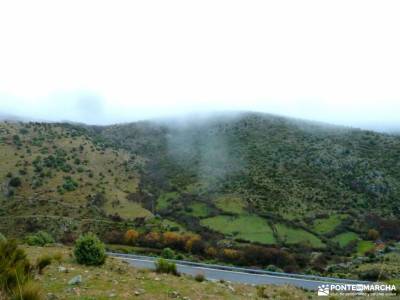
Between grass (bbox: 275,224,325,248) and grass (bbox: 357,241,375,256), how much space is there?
5021 millimetres

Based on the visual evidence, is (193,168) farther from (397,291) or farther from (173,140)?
(397,291)

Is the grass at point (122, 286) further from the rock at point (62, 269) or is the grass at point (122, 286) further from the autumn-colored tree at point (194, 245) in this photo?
the autumn-colored tree at point (194, 245)

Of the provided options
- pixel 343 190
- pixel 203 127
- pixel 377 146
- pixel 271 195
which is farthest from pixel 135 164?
pixel 377 146

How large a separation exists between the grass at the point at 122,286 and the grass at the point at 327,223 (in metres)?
48.6

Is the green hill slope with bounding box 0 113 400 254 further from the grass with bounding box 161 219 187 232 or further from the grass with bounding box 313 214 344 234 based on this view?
the grass with bounding box 161 219 187 232

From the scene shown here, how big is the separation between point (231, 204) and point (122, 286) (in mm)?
60916

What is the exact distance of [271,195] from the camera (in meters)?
73.7

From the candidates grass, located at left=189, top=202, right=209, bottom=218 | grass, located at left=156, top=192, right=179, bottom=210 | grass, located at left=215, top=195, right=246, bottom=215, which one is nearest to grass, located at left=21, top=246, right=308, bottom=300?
grass, located at left=215, top=195, right=246, bottom=215

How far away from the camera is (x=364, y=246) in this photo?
57.3m

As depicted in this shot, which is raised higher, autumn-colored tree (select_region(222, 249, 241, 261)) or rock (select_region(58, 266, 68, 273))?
rock (select_region(58, 266, 68, 273))

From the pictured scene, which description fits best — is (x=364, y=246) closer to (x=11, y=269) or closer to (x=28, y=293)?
(x=11, y=269)

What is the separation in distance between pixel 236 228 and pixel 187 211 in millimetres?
12114

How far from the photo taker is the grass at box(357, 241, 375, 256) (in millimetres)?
54609

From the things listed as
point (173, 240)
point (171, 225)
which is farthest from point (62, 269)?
point (171, 225)
